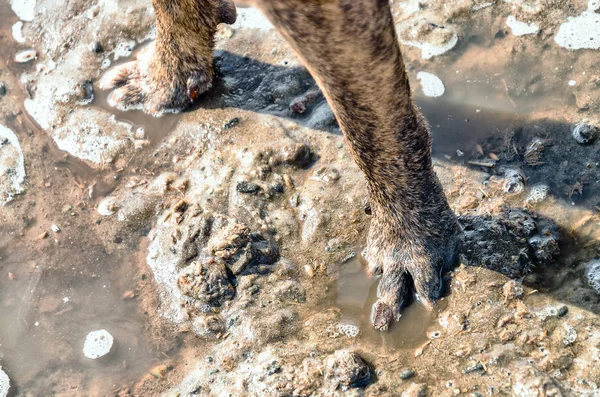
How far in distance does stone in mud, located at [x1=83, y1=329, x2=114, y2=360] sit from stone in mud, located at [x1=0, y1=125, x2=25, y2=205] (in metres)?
1.45

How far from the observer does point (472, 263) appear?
3.78 meters

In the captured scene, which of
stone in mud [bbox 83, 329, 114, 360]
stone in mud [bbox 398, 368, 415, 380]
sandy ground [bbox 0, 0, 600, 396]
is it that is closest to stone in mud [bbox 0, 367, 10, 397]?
sandy ground [bbox 0, 0, 600, 396]

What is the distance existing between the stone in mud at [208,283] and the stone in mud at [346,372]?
2.82 ft

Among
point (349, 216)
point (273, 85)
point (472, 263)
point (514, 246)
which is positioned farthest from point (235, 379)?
point (273, 85)

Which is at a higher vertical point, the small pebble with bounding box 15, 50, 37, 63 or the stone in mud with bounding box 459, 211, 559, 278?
the small pebble with bounding box 15, 50, 37, 63

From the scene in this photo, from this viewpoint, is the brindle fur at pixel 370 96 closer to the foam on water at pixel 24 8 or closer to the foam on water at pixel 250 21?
the foam on water at pixel 250 21

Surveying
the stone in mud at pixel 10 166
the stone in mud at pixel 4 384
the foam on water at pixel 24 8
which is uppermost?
the foam on water at pixel 24 8

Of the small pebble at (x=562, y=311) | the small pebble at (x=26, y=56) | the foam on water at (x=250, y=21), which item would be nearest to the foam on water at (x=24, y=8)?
the small pebble at (x=26, y=56)

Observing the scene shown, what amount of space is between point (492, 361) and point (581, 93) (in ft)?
7.17

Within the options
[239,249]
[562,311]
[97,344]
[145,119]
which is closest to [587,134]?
[562,311]

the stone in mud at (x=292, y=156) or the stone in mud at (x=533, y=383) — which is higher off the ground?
the stone in mud at (x=292, y=156)

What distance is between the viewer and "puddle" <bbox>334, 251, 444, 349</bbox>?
A: 363 cm

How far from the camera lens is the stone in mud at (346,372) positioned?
339 centimetres

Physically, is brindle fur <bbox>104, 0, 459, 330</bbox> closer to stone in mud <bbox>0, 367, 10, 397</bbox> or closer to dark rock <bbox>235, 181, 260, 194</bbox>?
dark rock <bbox>235, 181, 260, 194</bbox>
